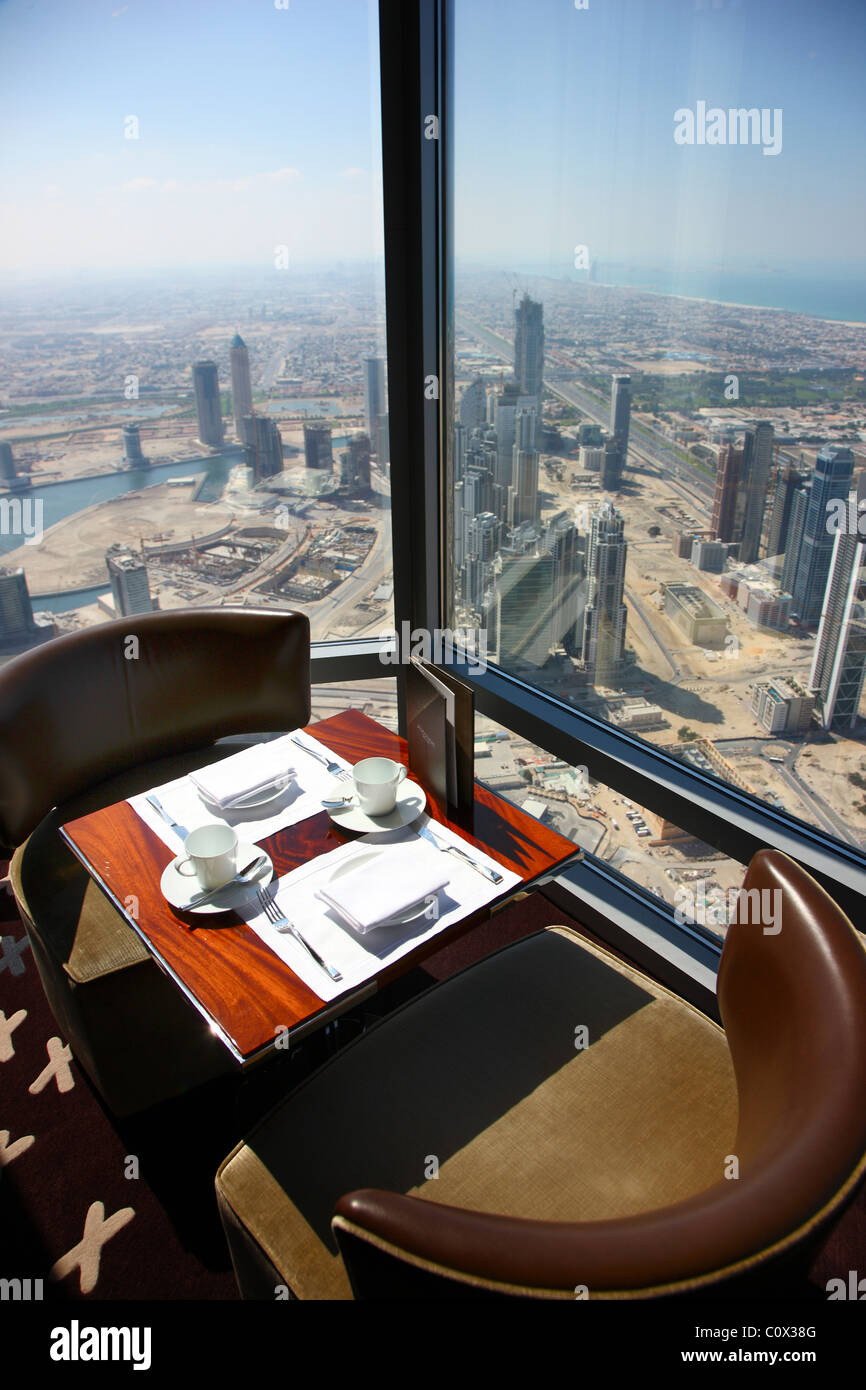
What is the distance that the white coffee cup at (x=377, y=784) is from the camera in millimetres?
1473

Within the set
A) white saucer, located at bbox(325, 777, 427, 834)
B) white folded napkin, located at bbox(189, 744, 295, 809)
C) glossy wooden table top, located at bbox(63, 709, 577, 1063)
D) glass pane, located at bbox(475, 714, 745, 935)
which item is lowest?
glass pane, located at bbox(475, 714, 745, 935)

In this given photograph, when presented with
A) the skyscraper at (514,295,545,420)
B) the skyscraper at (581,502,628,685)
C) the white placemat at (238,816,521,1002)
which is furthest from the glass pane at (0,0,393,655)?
the white placemat at (238,816,521,1002)

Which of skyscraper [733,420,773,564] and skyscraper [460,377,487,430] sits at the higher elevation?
skyscraper [460,377,487,430]

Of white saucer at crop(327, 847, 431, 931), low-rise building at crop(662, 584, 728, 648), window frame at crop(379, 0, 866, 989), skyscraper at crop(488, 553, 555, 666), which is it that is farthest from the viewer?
skyscraper at crop(488, 553, 555, 666)

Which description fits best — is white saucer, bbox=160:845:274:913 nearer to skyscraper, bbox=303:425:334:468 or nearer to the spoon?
the spoon

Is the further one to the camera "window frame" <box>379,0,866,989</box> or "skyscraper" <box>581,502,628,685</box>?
"skyscraper" <box>581,502,628,685</box>

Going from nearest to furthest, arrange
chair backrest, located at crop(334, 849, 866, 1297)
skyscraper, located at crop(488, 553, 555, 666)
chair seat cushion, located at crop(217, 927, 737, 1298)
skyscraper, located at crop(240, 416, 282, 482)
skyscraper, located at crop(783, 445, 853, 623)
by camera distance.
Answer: chair backrest, located at crop(334, 849, 866, 1297) < chair seat cushion, located at crop(217, 927, 737, 1298) < skyscraper, located at crop(783, 445, 853, 623) < skyscraper, located at crop(488, 553, 555, 666) < skyscraper, located at crop(240, 416, 282, 482)

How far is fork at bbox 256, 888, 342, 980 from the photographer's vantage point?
1166mm

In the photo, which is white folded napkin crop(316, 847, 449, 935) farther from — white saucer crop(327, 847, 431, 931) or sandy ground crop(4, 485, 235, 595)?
sandy ground crop(4, 485, 235, 595)

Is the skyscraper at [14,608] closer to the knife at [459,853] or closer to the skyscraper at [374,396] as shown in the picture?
the skyscraper at [374,396]

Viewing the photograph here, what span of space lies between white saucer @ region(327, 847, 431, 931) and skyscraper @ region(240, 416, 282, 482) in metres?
1.46

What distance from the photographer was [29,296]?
2160 mm
